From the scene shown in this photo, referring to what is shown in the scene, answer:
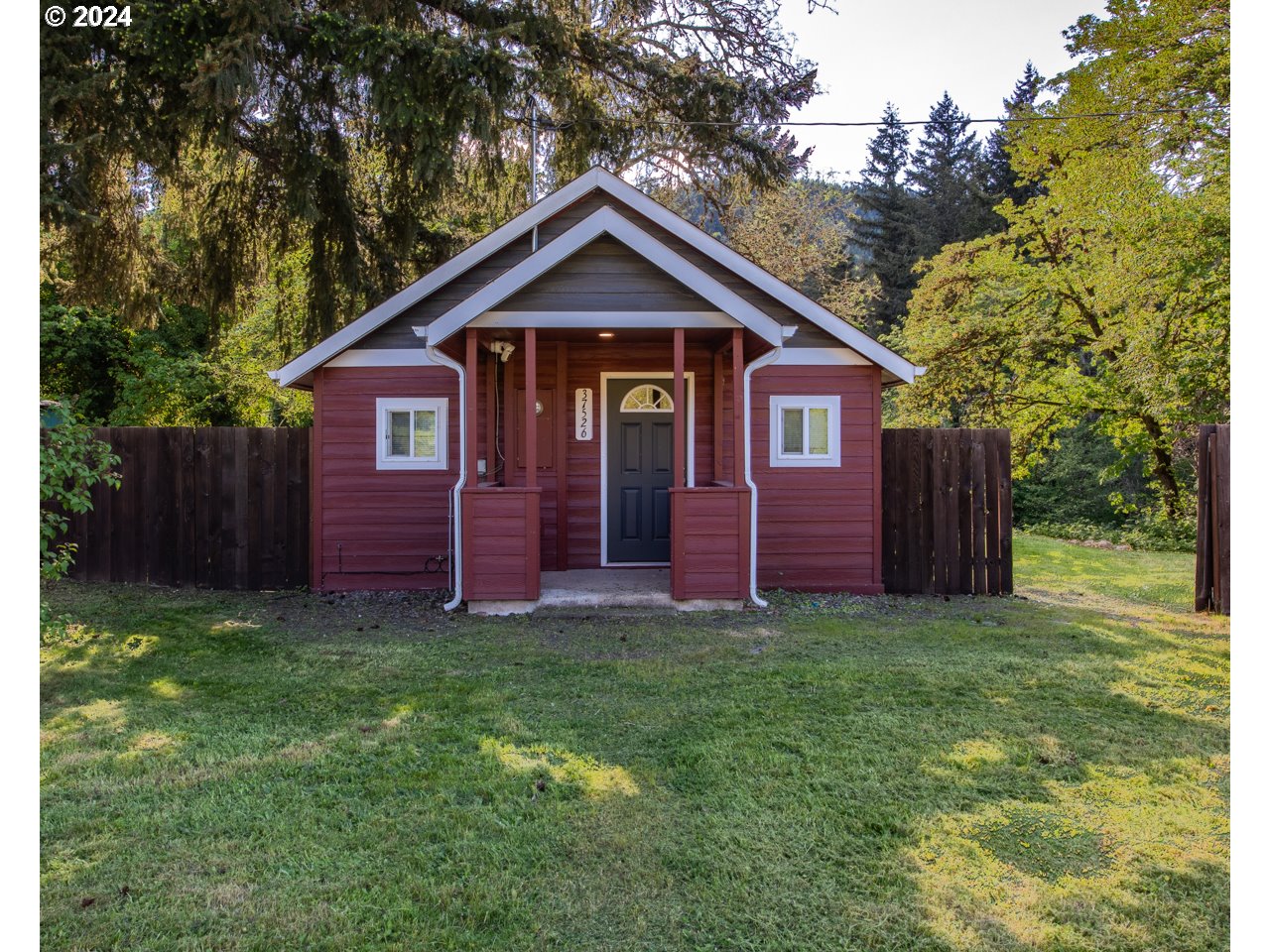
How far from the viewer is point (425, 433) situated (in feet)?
30.7

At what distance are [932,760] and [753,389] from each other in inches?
226

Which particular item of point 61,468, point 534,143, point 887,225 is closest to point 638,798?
point 61,468

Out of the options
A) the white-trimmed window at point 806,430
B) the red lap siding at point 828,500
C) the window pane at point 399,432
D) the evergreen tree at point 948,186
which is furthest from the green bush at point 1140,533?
the window pane at point 399,432

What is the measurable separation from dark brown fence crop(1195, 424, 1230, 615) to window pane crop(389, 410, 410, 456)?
27.2 feet

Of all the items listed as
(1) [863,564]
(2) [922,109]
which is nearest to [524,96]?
(1) [863,564]

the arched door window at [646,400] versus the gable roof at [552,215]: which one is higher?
the gable roof at [552,215]

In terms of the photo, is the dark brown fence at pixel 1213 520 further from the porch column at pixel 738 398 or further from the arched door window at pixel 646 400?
the arched door window at pixel 646 400

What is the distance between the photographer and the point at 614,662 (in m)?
5.90

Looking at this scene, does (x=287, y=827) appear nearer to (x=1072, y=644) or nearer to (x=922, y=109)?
(x=1072, y=644)

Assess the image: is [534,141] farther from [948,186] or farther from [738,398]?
[948,186]

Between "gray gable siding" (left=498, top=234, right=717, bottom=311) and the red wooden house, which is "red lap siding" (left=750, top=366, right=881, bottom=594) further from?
"gray gable siding" (left=498, top=234, right=717, bottom=311)

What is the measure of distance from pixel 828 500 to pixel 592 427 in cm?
294

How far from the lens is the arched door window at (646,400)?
9570mm

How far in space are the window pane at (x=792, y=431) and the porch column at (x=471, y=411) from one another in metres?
3.68
